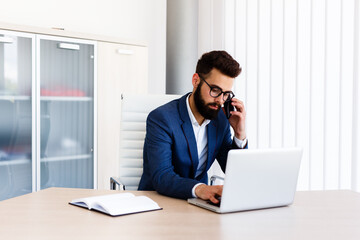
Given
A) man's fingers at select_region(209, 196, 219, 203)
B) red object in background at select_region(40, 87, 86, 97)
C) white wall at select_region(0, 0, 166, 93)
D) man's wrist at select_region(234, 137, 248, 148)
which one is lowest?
man's fingers at select_region(209, 196, 219, 203)

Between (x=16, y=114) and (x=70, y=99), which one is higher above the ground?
(x=70, y=99)

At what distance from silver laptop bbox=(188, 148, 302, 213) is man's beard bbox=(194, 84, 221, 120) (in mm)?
620

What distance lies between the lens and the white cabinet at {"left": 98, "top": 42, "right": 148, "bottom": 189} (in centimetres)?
338

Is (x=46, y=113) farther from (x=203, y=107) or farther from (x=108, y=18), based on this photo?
(x=203, y=107)

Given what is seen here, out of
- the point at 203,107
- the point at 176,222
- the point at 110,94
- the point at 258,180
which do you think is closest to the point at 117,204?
the point at 176,222

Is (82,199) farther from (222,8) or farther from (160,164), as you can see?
(222,8)

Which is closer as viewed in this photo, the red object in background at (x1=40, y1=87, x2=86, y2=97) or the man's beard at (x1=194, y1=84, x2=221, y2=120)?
the man's beard at (x1=194, y1=84, x2=221, y2=120)

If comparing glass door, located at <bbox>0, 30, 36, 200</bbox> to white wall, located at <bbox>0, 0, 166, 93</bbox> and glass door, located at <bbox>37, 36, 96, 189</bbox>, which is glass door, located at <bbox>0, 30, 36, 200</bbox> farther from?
white wall, located at <bbox>0, 0, 166, 93</bbox>

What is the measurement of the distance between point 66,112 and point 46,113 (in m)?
0.17

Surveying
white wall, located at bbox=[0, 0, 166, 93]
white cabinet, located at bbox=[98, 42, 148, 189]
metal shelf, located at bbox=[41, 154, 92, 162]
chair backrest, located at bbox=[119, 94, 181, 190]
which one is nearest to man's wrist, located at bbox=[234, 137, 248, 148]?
chair backrest, located at bbox=[119, 94, 181, 190]

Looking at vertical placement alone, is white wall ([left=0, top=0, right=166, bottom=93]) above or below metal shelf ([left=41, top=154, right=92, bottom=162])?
above

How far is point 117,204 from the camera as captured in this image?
1.55 meters

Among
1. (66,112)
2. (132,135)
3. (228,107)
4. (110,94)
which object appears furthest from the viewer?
(110,94)

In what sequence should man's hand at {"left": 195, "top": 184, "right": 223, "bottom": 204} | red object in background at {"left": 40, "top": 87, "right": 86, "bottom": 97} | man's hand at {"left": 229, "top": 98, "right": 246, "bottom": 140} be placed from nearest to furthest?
man's hand at {"left": 195, "top": 184, "right": 223, "bottom": 204} → man's hand at {"left": 229, "top": 98, "right": 246, "bottom": 140} → red object in background at {"left": 40, "top": 87, "right": 86, "bottom": 97}
